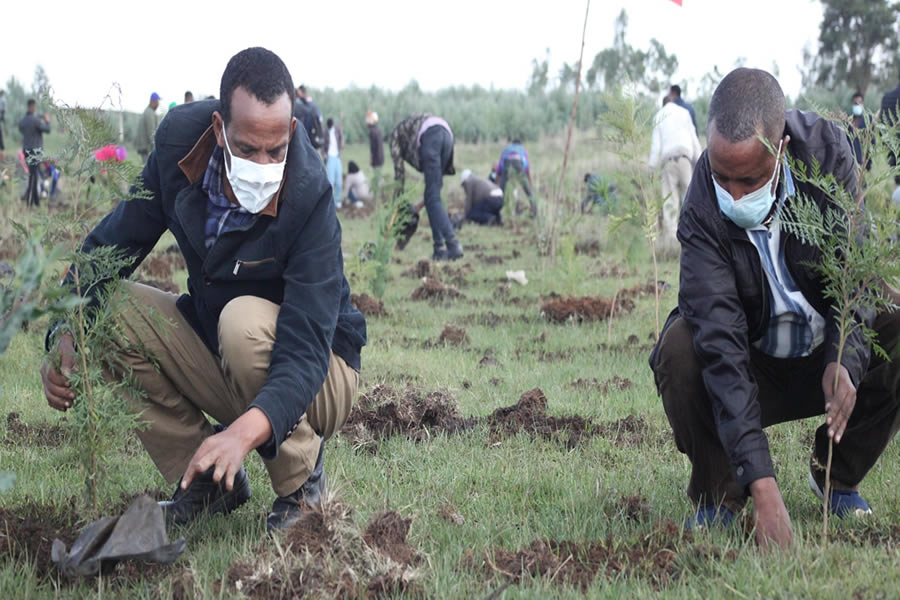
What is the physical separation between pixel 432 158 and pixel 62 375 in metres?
8.55

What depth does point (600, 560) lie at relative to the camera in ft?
9.86

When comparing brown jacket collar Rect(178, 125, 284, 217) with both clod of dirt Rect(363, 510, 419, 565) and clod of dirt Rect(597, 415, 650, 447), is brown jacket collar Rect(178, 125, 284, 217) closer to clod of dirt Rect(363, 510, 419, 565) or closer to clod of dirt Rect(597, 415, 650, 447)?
clod of dirt Rect(363, 510, 419, 565)

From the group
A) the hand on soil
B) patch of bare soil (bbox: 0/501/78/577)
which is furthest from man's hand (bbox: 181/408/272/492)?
patch of bare soil (bbox: 0/501/78/577)

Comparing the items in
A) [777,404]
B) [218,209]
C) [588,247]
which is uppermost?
[218,209]

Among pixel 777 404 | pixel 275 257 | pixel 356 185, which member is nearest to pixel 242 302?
pixel 275 257

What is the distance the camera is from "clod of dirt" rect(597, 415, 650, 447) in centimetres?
455

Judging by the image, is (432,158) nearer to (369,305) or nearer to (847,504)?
(369,305)

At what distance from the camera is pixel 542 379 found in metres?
5.91

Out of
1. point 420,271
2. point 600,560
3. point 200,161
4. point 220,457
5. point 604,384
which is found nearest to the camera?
point 220,457

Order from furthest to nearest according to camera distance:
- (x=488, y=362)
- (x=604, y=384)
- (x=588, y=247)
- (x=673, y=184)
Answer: (x=588, y=247) < (x=673, y=184) < (x=488, y=362) < (x=604, y=384)

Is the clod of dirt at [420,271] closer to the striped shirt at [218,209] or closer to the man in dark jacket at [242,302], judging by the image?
the man in dark jacket at [242,302]

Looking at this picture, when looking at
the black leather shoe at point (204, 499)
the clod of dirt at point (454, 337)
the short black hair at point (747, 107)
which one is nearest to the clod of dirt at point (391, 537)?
the black leather shoe at point (204, 499)

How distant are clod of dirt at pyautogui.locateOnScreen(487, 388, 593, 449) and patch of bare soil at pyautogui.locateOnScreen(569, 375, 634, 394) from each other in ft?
2.06

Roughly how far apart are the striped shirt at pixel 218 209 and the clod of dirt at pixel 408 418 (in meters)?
1.53
